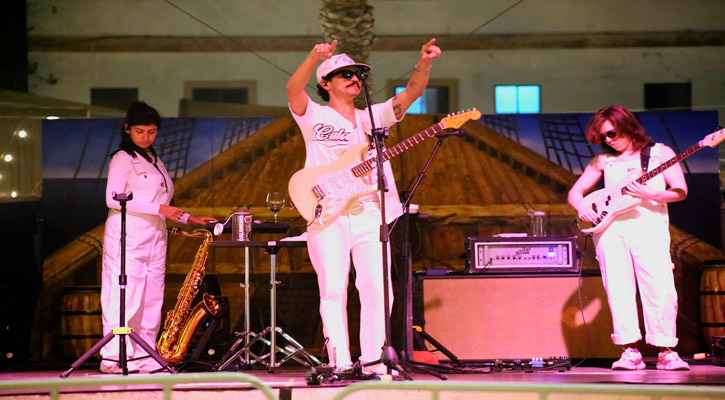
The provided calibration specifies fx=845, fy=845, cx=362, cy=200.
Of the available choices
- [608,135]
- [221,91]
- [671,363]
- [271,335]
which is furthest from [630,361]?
[221,91]

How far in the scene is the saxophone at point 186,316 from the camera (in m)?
6.86

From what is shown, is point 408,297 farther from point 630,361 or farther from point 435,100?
point 435,100

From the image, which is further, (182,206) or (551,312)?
(182,206)

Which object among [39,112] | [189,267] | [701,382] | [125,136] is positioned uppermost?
[39,112]

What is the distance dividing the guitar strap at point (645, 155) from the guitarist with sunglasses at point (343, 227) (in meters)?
1.78

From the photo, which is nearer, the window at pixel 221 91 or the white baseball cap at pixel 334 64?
the white baseball cap at pixel 334 64

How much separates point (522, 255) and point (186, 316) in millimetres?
2801

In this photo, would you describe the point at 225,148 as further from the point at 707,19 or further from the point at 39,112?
the point at 707,19

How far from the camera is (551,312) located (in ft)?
21.5

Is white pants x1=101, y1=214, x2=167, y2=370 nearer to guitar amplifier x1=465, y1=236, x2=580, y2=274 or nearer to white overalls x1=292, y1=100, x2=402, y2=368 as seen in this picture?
white overalls x1=292, y1=100, x2=402, y2=368

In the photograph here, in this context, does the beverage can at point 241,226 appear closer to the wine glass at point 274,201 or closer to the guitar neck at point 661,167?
the wine glass at point 274,201

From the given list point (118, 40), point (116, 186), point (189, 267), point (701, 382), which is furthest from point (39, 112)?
point (701, 382)

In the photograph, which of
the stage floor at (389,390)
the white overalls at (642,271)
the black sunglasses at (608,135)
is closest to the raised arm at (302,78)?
the stage floor at (389,390)

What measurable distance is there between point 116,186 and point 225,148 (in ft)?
5.51
